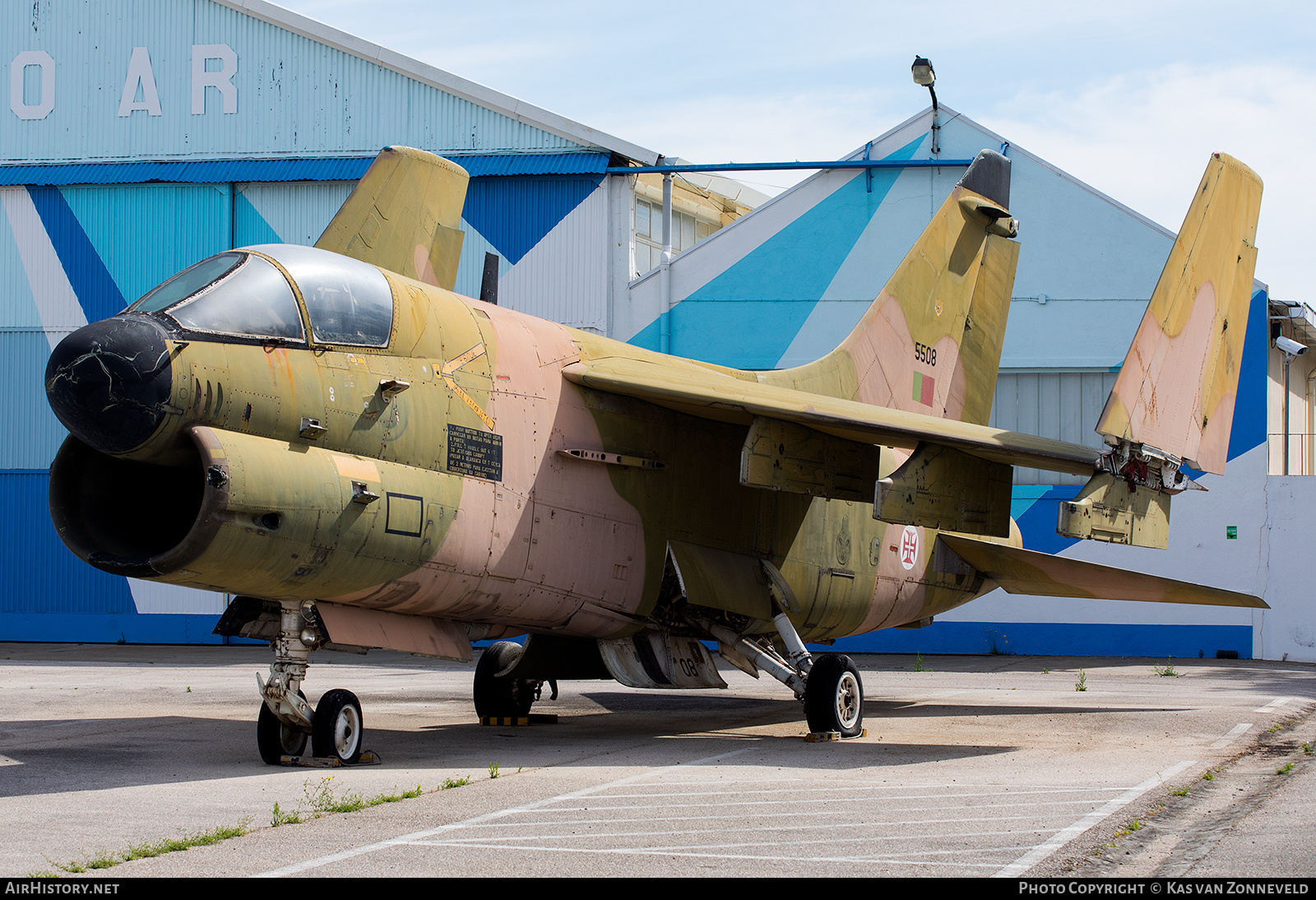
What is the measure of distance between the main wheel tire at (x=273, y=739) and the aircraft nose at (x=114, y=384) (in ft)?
8.43

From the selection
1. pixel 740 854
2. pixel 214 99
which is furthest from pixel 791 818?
pixel 214 99

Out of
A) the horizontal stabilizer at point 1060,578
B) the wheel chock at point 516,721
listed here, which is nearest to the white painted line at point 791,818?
the wheel chock at point 516,721

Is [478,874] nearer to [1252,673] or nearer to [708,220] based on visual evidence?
[1252,673]

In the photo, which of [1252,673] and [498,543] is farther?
[1252,673]

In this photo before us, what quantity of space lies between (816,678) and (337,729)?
14.8ft

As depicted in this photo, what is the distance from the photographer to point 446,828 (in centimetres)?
679

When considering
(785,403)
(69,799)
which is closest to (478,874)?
(69,799)

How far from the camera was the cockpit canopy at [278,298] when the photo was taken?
327 inches

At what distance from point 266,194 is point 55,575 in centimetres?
948

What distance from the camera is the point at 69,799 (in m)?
7.65

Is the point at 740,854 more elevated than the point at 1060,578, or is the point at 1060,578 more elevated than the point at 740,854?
the point at 1060,578

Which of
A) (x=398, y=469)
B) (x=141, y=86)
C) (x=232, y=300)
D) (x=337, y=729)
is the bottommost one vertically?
(x=337, y=729)

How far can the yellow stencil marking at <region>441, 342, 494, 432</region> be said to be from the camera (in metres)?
9.66

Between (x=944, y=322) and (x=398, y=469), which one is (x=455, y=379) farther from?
(x=944, y=322)
